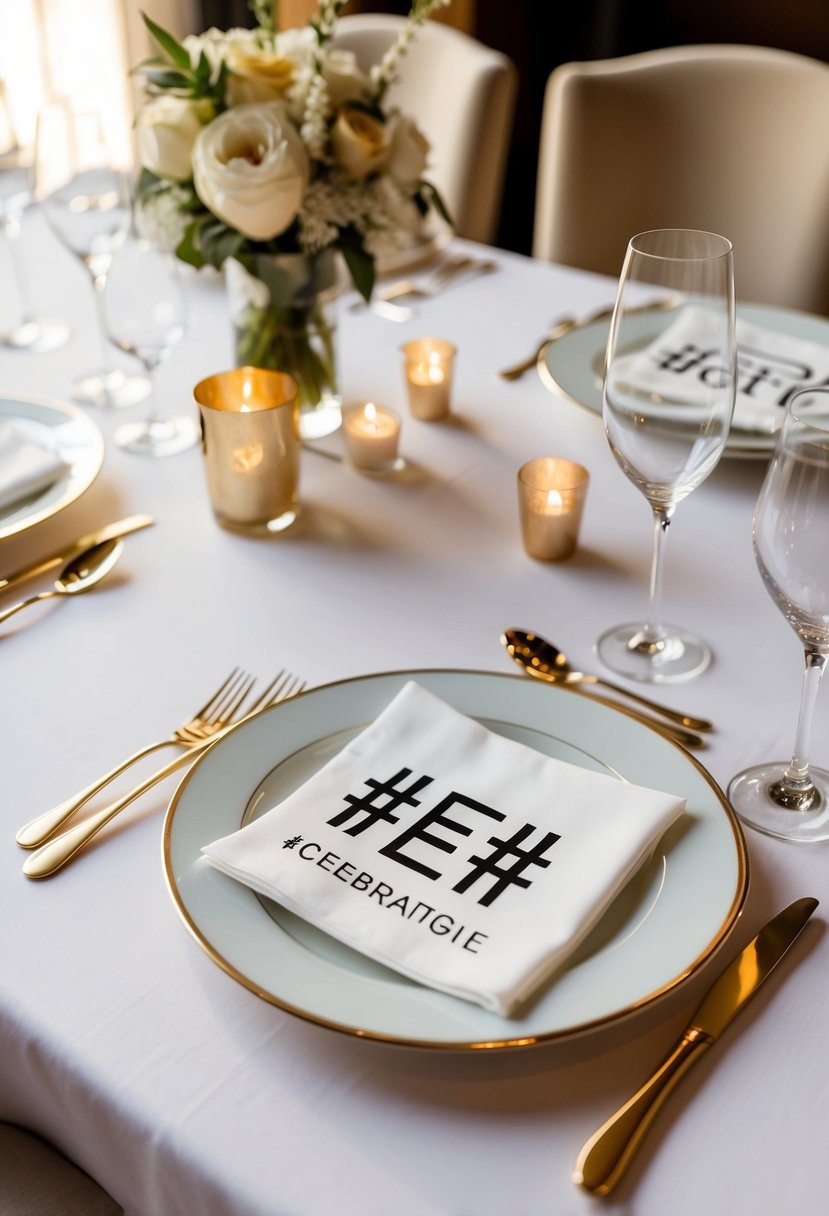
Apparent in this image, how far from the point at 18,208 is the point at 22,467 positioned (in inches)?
20.3

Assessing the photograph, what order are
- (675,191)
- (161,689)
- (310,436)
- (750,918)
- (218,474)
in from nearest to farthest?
(750,918), (161,689), (218,474), (310,436), (675,191)

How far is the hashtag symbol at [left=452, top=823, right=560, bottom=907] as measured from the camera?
→ 0.66m

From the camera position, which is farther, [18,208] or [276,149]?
[18,208]

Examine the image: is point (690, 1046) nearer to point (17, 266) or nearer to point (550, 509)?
point (550, 509)

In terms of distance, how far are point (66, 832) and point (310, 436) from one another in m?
0.58

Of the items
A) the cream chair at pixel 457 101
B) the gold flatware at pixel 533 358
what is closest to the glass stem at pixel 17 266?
the gold flatware at pixel 533 358

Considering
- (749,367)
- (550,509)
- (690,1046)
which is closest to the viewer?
(690,1046)

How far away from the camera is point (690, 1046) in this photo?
1.99ft

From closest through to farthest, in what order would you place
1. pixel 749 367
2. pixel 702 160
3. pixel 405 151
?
1. pixel 405 151
2. pixel 749 367
3. pixel 702 160

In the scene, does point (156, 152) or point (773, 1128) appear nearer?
point (773, 1128)

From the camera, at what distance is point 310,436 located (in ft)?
4.00

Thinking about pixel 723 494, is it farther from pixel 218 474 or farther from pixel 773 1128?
pixel 773 1128

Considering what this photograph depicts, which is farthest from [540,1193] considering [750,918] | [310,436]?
[310,436]

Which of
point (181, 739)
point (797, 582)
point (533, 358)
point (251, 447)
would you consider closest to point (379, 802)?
point (181, 739)
